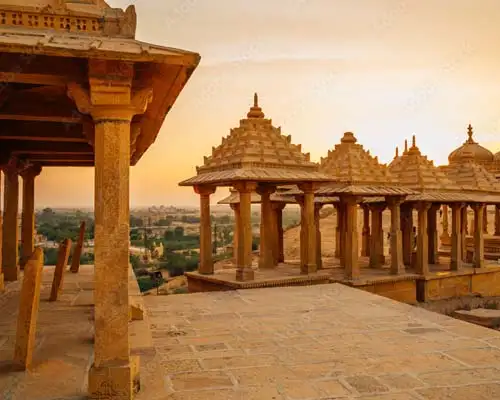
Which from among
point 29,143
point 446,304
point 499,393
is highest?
point 29,143

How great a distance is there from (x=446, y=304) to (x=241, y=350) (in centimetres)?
1154

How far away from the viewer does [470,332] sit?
7199 mm

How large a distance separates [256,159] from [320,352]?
7478 mm

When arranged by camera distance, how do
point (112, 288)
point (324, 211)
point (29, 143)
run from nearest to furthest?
point (112, 288) → point (29, 143) → point (324, 211)

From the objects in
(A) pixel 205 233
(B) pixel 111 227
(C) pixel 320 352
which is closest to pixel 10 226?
(A) pixel 205 233

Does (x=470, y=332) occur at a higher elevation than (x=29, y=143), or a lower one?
lower

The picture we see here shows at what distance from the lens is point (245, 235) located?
12.7m

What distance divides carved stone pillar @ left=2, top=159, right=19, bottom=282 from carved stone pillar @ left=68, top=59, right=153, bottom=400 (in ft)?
22.0

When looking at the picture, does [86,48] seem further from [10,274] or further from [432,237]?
[432,237]

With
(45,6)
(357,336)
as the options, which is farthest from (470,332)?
(45,6)

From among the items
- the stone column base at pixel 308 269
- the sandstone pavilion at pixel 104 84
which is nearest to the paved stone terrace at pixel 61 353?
the sandstone pavilion at pixel 104 84

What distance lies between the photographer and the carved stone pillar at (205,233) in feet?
45.7

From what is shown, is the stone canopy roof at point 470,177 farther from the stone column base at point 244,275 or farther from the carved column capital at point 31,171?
the carved column capital at point 31,171

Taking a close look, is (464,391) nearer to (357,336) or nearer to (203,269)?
(357,336)
